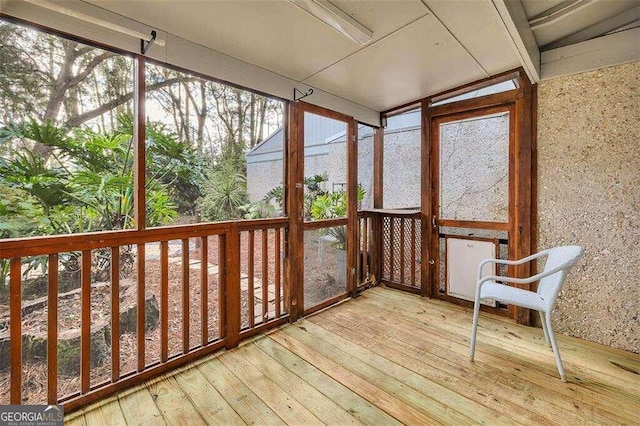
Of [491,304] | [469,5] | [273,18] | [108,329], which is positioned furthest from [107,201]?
[491,304]

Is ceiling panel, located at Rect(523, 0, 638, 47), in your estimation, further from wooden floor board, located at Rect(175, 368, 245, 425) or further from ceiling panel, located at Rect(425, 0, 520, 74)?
wooden floor board, located at Rect(175, 368, 245, 425)

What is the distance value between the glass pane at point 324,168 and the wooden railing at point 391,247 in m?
0.52

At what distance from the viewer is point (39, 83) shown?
1611mm

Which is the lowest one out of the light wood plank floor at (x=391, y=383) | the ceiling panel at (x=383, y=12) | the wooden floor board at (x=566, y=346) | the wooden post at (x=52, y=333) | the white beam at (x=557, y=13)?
the light wood plank floor at (x=391, y=383)

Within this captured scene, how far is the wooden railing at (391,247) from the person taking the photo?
11.3 feet

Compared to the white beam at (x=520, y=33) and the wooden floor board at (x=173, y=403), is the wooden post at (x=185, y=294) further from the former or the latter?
the white beam at (x=520, y=33)

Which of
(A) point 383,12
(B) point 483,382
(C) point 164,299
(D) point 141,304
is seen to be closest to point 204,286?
(C) point 164,299

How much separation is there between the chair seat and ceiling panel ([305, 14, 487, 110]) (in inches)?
73.3

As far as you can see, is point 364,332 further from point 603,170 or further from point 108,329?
point 603,170

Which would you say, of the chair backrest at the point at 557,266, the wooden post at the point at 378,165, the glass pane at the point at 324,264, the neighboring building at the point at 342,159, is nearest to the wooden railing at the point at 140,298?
the glass pane at the point at 324,264

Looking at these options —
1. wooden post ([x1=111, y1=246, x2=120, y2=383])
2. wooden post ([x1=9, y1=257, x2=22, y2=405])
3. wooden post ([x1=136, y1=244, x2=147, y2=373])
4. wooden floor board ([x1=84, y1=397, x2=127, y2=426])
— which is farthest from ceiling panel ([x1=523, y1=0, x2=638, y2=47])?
wooden floor board ([x1=84, y1=397, x2=127, y2=426])

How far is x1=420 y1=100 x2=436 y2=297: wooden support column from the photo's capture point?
3.20 meters

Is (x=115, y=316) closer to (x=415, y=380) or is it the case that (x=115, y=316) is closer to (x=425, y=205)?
(x=415, y=380)

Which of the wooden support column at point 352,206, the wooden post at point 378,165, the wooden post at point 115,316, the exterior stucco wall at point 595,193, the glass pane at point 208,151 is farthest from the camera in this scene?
the wooden post at point 378,165
